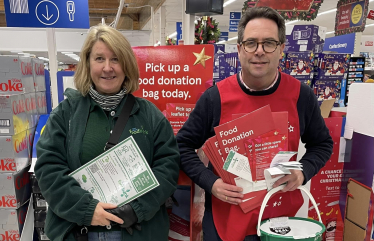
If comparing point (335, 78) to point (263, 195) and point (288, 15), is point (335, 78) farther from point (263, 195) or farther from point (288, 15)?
point (288, 15)

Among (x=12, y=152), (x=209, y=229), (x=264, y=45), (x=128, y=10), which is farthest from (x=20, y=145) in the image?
(x=128, y=10)

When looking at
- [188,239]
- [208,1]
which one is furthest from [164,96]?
[188,239]

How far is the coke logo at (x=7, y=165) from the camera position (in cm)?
242

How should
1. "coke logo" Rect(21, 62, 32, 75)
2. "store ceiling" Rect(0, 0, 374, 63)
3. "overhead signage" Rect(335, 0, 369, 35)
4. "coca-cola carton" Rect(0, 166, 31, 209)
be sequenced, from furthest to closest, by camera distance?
"store ceiling" Rect(0, 0, 374, 63), "overhead signage" Rect(335, 0, 369, 35), "coke logo" Rect(21, 62, 32, 75), "coca-cola carton" Rect(0, 166, 31, 209)

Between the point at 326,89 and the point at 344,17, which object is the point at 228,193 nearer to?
the point at 326,89

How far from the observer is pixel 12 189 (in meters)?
2.46

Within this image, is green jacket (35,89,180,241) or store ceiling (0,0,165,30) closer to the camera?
green jacket (35,89,180,241)

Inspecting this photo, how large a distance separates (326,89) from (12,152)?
9.43 feet

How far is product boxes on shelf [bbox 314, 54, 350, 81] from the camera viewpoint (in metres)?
2.78

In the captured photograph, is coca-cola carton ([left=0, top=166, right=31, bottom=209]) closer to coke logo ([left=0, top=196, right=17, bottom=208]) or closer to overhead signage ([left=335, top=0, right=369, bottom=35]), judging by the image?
coke logo ([left=0, top=196, right=17, bottom=208])

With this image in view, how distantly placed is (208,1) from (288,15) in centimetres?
406

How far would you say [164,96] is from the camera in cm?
225

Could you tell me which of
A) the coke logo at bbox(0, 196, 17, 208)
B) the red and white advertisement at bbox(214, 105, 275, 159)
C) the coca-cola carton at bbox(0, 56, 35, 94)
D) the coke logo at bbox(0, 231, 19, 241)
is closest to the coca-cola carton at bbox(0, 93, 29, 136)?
the coca-cola carton at bbox(0, 56, 35, 94)

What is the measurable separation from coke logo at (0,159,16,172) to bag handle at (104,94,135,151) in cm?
153
